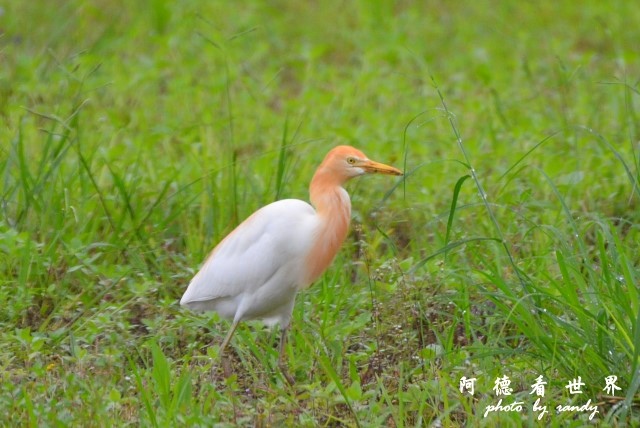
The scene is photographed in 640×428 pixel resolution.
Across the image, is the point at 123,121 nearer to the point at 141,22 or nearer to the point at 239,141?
the point at 239,141

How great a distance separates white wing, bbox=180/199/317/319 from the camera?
13.3 feet

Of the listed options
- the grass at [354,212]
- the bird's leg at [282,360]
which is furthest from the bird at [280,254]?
the grass at [354,212]

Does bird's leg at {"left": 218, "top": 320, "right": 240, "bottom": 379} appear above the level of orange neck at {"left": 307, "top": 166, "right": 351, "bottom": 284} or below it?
below

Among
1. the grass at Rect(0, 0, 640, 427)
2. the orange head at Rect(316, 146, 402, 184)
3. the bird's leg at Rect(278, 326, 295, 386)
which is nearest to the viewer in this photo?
the grass at Rect(0, 0, 640, 427)

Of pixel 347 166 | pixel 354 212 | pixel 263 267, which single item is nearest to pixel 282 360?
pixel 263 267

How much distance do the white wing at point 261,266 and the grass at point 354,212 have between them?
15 cm

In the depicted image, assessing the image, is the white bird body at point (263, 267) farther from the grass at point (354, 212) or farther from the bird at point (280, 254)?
the grass at point (354, 212)

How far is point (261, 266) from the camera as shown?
408 centimetres

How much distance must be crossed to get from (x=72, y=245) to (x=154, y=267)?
39 cm

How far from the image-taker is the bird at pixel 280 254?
4.06m

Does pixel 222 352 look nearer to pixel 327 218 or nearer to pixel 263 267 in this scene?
pixel 263 267

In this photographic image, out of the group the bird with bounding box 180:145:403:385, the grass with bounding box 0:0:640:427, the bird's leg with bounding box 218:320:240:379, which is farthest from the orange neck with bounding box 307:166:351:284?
the bird's leg with bounding box 218:320:240:379

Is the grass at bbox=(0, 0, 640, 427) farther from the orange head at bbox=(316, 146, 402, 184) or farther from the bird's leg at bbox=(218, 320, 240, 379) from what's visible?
the orange head at bbox=(316, 146, 402, 184)

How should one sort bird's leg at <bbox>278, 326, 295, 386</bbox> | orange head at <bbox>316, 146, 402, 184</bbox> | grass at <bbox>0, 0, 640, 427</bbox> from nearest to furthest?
1. grass at <bbox>0, 0, 640, 427</bbox>
2. bird's leg at <bbox>278, 326, 295, 386</bbox>
3. orange head at <bbox>316, 146, 402, 184</bbox>
